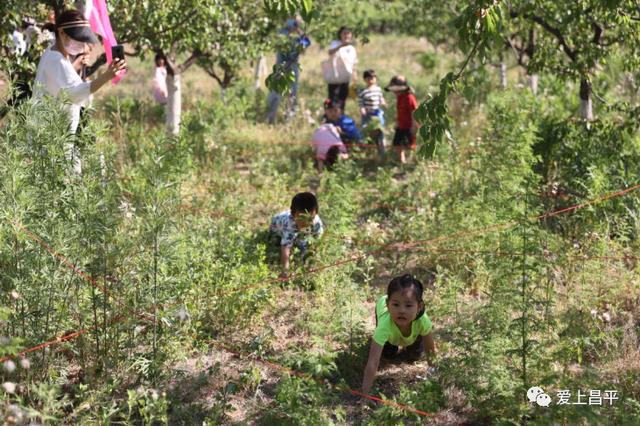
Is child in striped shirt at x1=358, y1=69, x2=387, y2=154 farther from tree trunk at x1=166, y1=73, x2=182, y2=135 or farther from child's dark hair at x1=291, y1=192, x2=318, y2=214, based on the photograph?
child's dark hair at x1=291, y1=192, x2=318, y2=214

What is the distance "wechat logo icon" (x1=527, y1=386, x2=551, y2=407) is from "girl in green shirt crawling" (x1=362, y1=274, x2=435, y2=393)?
2.69 feet

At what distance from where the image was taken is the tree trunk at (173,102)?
28.0 feet

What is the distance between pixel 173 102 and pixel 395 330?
528cm

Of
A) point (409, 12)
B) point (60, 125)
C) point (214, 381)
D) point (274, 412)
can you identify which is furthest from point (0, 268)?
point (409, 12)

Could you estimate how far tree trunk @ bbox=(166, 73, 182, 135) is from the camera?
28.0ft

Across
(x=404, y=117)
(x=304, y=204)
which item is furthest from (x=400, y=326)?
(x=404, y=117)

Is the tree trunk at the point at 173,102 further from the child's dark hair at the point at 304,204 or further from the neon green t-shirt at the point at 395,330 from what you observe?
the neon green t-shirt at the point at 395,330

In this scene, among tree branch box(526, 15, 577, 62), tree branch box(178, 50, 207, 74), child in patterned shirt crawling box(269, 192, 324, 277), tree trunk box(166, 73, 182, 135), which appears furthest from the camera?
tree branch box(178, 50, 207, 74)

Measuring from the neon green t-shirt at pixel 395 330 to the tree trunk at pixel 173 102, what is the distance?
16.3 feet

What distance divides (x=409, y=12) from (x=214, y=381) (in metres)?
11.1

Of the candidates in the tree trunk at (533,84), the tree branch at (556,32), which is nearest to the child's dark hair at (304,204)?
the tree branch at (556,32)

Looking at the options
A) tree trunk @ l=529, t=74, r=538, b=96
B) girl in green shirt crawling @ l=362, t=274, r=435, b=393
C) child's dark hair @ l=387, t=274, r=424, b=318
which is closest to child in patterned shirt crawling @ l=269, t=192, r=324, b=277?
girl in green shirt crawling @ l=362, t=274, r=435, b=393

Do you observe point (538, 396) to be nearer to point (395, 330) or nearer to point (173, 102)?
point (395, 330)

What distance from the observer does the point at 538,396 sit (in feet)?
11.6
